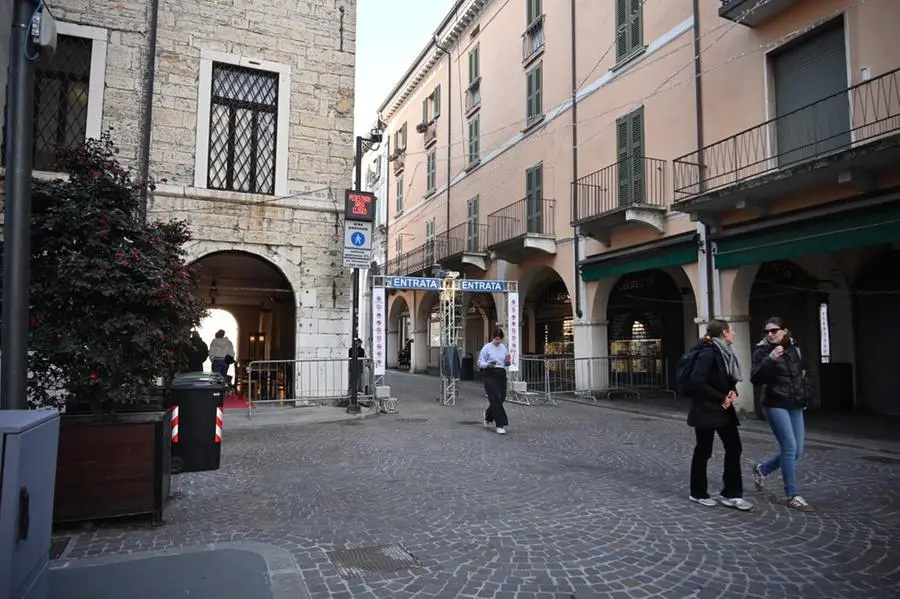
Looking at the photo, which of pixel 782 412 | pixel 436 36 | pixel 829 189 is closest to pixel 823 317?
pixel 829 189

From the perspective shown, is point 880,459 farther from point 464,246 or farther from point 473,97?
point 473,97

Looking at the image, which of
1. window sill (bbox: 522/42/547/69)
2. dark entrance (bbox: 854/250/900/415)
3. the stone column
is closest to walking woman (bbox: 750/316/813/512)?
dark entrance (bbox: 854/250/900/415)

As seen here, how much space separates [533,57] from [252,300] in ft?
40.8

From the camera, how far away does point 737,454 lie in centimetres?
545

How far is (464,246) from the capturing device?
23953 mm

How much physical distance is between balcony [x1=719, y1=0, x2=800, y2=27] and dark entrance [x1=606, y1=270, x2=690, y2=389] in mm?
6942

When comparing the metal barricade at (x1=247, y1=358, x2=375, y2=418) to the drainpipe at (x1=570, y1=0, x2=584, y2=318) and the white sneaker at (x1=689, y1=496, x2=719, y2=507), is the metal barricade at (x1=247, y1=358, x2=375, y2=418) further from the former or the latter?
the white sneaker at (x1=689, y1=496, x2=719, y2=507)

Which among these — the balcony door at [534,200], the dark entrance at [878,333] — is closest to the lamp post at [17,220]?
the dark entrance at [878,333]

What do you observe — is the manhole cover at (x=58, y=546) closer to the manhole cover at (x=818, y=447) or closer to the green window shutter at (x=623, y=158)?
the manhole cover at (x=818, y=447)

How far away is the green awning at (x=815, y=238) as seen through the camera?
9258mm

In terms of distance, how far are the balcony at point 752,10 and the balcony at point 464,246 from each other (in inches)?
446

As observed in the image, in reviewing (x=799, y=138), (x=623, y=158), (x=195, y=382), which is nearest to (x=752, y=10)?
(x=799, y=138)

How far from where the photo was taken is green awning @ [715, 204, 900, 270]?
9.26m

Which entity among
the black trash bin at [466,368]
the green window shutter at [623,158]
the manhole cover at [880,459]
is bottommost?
the manhole cover at [880,459]
